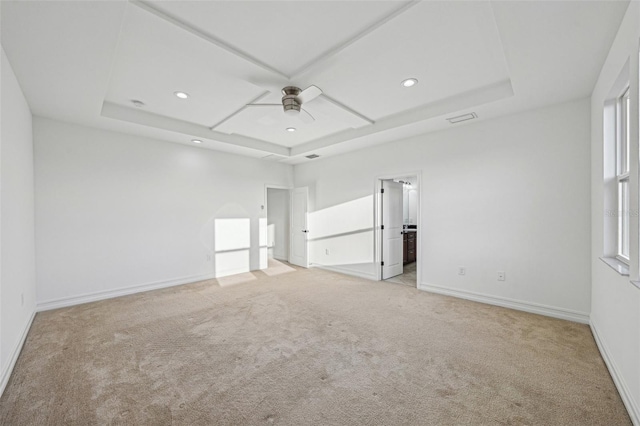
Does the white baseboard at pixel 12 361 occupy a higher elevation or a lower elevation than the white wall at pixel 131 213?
lower

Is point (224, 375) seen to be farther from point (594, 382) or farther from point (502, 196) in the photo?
point (502, 196)

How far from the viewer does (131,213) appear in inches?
178

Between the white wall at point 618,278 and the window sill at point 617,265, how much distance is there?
2.2 inches

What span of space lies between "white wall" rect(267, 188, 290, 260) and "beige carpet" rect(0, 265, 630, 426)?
3.89m

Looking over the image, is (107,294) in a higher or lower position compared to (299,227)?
lower

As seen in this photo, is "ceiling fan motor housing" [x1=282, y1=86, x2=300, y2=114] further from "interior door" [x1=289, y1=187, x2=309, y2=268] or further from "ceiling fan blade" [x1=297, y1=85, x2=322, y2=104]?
"interior door" [x1=289, y1=187, x2=309, y2=268]

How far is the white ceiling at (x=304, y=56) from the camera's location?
77.0 inches

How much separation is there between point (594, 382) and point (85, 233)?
6.07 m

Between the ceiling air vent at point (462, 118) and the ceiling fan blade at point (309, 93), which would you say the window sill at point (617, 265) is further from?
the ceiling fan blade at point (309, 93)

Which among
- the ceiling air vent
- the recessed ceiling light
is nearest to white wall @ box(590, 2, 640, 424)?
the ceiling air vent

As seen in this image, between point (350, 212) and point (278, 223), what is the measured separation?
3003 mm

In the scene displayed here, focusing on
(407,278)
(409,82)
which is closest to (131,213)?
(409,82)

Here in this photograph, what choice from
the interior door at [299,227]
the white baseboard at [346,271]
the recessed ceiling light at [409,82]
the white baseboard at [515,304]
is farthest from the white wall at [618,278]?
the interior door at [299,227]

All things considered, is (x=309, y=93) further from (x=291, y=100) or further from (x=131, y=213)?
(x=131, y=213)
